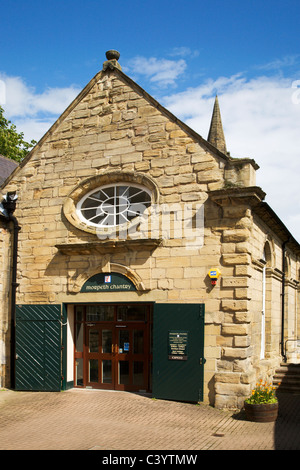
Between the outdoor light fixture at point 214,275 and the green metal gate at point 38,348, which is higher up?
the outdoor light fixture at point 214,275

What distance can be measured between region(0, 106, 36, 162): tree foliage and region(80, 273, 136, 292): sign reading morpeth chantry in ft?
49.5

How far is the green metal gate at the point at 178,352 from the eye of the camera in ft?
34.2

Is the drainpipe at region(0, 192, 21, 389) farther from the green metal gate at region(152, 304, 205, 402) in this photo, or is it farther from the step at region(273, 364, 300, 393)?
the step at region(273, 364, 300, 393)

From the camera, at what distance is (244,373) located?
1004cm

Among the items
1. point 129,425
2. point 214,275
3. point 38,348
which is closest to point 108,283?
point 38,348

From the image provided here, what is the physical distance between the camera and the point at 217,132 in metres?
25.3

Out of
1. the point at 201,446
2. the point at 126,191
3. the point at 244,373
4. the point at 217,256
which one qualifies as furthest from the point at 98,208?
the point at 201,446

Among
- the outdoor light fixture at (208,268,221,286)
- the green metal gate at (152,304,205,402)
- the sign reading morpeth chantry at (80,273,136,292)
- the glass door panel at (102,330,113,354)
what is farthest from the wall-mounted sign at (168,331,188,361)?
the glass door panel at (102,330,113,354)

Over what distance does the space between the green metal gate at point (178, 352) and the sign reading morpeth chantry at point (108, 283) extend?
3.17ft

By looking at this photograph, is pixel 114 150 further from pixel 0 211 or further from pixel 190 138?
pixel 0 211

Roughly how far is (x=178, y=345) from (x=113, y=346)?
205 centimetres

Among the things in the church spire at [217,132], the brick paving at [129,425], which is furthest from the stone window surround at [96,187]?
the church spire at [217,132]

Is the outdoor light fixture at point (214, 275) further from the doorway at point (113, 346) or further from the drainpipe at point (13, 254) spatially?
the drainpipe at point (13, 254)

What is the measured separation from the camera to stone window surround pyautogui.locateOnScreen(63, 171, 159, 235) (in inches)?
455
